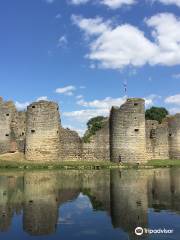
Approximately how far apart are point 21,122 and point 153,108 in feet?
136

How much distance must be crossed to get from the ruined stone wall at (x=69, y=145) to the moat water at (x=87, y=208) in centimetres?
1545

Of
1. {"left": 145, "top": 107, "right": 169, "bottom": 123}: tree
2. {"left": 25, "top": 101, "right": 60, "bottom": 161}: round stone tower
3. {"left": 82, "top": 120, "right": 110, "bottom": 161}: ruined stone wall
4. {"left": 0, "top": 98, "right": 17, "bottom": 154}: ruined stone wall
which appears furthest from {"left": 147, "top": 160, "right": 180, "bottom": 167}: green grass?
{"left": 145, "top": 107, "right": 169, "bottom": 123}: tree

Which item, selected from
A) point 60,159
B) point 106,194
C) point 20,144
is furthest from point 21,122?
point 106,194

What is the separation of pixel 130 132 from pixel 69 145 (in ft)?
21.5

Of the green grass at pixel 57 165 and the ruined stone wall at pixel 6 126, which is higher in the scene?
the ruined stone wall at pixel 6 126

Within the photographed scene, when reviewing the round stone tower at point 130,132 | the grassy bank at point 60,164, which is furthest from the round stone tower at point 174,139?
the round stone tower at point 130,132

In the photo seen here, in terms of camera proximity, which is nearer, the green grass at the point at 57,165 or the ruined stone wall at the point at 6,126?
the green grass at the point at 57,165

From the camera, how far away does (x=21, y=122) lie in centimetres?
4759

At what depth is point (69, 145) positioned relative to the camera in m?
44.3

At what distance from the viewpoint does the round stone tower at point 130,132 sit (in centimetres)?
4262

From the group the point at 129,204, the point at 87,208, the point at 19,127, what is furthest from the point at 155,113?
the point at 87,208

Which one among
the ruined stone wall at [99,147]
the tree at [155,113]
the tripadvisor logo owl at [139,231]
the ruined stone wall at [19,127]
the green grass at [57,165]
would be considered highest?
the tree at [155,113]

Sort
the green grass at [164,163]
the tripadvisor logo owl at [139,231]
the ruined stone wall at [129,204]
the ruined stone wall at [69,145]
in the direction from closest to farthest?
the tripadvisor logo owl at [139,231] < the ruined stone wall at [129,204] < the green grass at [164,163] < the ruined stone wall at [69,145]

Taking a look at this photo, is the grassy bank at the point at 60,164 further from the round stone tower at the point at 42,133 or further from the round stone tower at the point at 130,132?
the round stone tower at the point at 42,133
